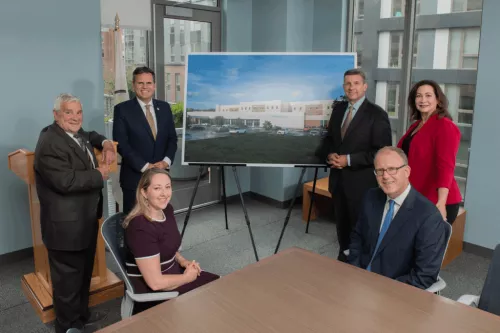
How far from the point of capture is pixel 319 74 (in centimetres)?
347

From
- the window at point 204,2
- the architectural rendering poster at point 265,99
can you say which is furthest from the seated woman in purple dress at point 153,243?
the window at point 204,2

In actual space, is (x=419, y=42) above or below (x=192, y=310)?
above

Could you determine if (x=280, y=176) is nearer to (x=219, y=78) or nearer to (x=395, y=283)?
(x=219, y=78)

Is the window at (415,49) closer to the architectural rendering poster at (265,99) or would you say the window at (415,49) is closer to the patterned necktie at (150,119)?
the architectural rendering poster at (265,99)

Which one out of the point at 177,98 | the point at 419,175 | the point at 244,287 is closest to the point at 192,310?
the point at 244,287

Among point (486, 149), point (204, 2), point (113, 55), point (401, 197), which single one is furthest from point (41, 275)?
point (486, 149)

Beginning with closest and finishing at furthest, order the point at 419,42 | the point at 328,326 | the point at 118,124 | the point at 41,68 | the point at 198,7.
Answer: the point at 328,326
the point at 118,124
the point at 41,68
the point at 419,42
the point at 198,7

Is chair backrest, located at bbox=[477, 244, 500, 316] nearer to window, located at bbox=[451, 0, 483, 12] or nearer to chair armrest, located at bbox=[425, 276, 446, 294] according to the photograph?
chair armrest, located at bbox=[425, 276, 446, 294]

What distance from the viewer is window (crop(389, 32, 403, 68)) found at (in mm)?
4652

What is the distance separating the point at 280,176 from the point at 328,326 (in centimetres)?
388

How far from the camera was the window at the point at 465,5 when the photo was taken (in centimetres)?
400

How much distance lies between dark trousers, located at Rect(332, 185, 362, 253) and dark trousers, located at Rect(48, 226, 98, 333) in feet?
5.54

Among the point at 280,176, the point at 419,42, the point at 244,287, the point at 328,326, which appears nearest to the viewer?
the point at 328,326

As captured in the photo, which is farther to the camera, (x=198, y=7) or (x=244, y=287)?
(x=198, y=7)
